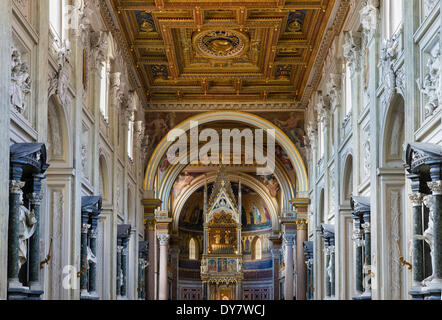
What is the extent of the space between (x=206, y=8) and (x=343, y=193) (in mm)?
7631

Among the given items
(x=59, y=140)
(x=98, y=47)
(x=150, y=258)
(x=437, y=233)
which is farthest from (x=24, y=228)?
(x=150, y=258)

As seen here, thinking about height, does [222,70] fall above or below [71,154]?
above

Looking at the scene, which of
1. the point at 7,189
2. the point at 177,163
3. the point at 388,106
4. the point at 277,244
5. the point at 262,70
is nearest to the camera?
the point at 7,189

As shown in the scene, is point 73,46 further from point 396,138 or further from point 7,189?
point 396,138

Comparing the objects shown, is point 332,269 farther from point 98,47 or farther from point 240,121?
point 240,121

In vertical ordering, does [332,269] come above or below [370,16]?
below

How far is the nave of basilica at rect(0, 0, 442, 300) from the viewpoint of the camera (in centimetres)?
1365

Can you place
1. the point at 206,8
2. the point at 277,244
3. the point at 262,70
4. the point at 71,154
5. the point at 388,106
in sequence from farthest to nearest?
1. the point at 277,244
2. the point at 262,70
3. the point at 206,8
4. the point at 71,154
5. the point at 388,106

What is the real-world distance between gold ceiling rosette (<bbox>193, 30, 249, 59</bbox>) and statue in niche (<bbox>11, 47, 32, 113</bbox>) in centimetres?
1314

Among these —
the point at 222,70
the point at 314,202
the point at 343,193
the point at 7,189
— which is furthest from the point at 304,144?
the point at 7,189

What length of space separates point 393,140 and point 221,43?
1205 cm

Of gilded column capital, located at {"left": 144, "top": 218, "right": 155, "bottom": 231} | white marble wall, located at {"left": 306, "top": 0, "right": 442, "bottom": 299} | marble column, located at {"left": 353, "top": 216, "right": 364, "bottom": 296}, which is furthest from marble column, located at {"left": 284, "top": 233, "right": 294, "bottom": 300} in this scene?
marble column, located at {"left": 353, "top": 216, "right": 364, "bottom": 296}

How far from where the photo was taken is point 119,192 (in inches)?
1046

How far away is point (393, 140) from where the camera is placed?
17625 millimetres
